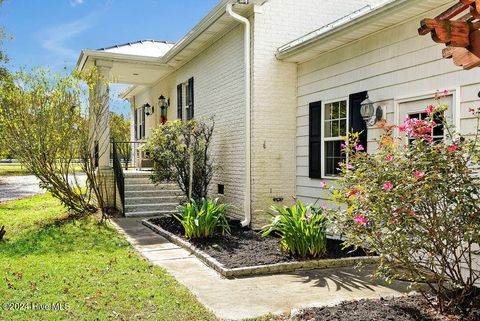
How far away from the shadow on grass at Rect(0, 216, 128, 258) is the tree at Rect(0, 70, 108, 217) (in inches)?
35.6

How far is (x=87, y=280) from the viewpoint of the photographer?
5059mm

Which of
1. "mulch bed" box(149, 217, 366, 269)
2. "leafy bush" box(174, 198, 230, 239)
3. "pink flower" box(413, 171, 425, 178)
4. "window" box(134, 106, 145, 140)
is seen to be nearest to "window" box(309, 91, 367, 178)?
"mulch bed" box(149, 217, 366, 269)

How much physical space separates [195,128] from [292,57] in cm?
279

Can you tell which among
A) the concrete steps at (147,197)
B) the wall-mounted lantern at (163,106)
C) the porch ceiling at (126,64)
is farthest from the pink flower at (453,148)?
the wall-mounted lantern at (163,106)

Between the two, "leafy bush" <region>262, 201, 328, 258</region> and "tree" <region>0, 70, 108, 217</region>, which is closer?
"leafy bush" <region>262, 201, 328, 258</region>

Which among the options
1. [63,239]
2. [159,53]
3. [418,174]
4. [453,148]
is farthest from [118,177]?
[453,148]

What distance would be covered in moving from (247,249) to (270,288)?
5.60 feet

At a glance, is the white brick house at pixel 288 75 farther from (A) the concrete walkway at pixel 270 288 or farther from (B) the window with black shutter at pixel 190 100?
(A) the concrete walkway at pixel 270 288

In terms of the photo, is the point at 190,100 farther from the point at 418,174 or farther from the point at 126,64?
the point at 418,174

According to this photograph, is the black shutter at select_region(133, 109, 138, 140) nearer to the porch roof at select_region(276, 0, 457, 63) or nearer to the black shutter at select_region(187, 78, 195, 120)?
the black shutter at select_region(187, 78, 195, 120)

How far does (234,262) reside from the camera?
5781 millimetres

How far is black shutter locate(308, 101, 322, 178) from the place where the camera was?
308 inches

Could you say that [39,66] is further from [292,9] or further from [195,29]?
[292,9]

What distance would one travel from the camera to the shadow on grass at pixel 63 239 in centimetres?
675
